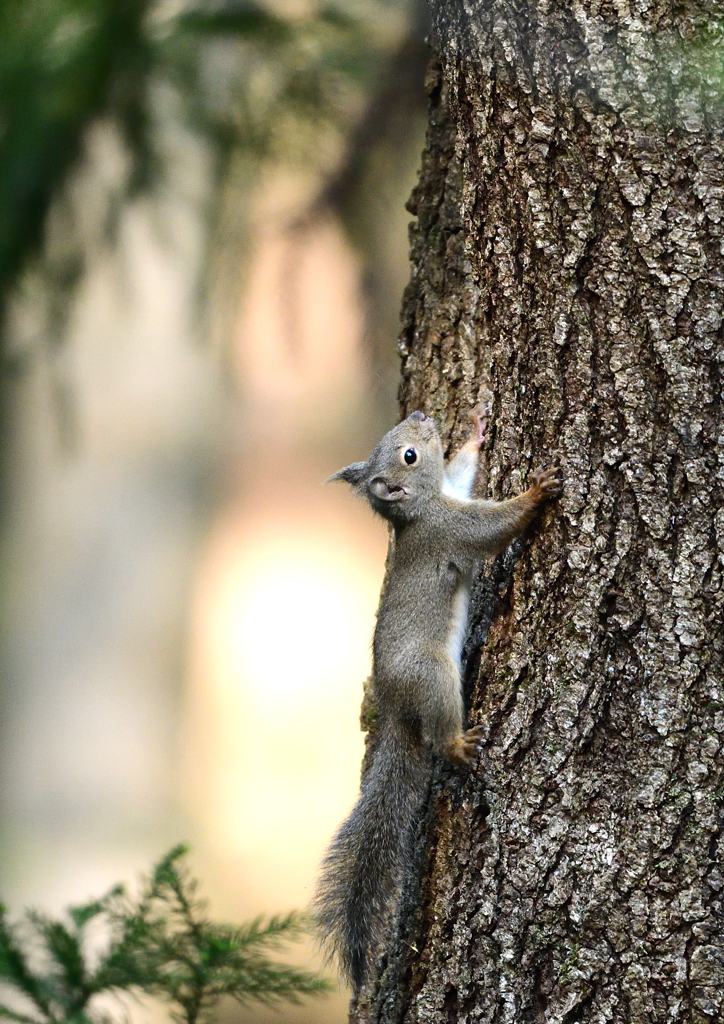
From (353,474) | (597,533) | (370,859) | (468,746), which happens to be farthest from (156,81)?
(370,859)

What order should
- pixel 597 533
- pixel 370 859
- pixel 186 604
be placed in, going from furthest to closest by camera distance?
1. pixel 186 604
2. pixel 370 859
3. pixel 597 533

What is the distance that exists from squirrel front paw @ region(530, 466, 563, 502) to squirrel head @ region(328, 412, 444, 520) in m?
0.70

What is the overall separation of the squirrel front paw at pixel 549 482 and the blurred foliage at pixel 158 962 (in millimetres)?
1089

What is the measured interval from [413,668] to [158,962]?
89cm

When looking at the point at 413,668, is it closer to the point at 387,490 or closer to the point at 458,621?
the point at 458,621

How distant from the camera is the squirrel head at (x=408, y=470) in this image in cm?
255

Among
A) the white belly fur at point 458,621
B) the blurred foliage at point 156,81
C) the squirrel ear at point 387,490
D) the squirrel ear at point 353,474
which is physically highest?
the blurred foliage at point 156,81

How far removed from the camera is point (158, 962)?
7.56 ft

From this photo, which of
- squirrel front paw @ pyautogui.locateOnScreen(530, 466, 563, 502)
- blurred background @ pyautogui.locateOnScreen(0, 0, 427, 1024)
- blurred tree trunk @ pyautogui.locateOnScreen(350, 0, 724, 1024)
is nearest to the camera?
blurred tree trunk @ pyautogui.locateOnScreen(350, 0, 724, 1024)

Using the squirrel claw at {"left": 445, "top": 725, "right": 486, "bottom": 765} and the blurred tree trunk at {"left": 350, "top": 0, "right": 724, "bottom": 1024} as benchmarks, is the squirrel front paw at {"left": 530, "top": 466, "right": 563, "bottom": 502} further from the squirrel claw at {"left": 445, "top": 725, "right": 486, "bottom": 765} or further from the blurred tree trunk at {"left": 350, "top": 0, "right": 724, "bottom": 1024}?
the squirrel claw at {"left": 445, "top": 725, "right": 486, "bottom": 765}

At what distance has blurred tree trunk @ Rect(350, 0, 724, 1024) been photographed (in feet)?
5.37

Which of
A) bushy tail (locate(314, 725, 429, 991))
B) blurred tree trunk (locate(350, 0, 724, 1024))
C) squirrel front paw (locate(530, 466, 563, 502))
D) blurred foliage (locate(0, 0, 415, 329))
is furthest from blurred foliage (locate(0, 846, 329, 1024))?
blurred foliage (locate(0, 0, 415, 329))

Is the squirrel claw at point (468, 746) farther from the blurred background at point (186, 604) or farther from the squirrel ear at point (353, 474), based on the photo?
the blurred background at point (186, 604)

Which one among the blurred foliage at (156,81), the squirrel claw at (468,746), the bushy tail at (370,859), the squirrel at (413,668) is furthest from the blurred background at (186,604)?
the squirrel claw at (468,746)
